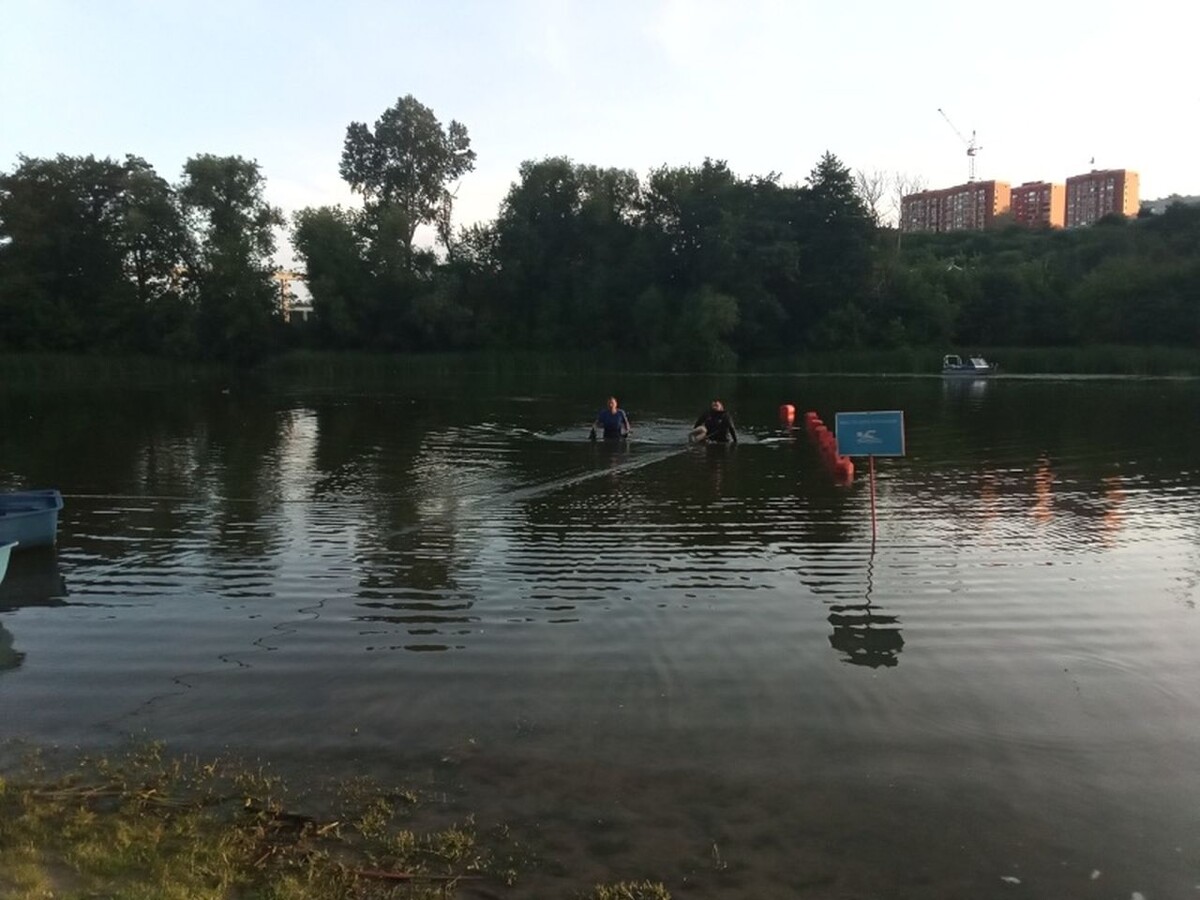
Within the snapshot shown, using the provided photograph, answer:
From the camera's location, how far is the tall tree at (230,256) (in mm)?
77625

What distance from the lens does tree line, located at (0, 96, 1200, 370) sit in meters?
78.1

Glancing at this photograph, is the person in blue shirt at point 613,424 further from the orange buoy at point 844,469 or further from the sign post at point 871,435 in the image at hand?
the sign post at point 871,435

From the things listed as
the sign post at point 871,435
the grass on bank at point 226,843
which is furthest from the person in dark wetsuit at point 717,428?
the grass on bank at point 226,843

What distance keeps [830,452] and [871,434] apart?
953cm

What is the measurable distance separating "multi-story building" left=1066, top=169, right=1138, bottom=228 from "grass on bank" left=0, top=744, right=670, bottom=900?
172 metres

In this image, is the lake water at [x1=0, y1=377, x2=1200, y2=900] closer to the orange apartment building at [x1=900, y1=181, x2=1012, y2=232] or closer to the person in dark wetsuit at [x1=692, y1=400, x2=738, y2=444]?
the person in dark wetsuit at [x1=692, y1=400, x2=738, y2=444]

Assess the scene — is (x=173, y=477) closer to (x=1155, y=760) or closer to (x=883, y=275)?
(x=1155, y=760)

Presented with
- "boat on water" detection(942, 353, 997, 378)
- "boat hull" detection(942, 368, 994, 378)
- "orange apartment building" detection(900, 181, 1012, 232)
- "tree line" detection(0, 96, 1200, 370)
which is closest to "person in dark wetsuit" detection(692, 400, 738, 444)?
"boat on water" detection(942, 353, 997, 378)

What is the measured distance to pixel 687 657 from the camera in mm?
8625

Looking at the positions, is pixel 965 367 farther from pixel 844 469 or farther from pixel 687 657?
pixel 687 657

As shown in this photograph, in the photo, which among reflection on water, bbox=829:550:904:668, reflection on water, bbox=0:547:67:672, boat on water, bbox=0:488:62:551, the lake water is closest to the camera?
the lake water

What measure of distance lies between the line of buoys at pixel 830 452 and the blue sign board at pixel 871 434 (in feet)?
2.81

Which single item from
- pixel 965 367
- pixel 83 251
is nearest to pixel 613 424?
pixel 965 367

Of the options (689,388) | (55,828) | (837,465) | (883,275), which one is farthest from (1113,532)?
(883,275)
